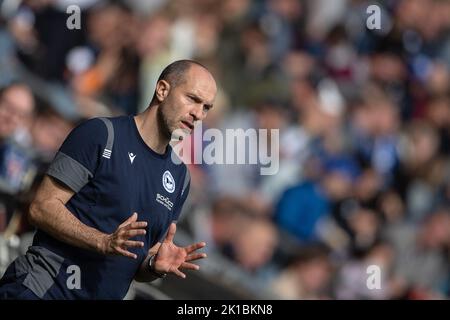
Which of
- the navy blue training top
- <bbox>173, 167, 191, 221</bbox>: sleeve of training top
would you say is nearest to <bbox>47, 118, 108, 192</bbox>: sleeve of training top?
the navy blue training top

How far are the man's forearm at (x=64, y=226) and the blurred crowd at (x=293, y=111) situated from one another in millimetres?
2440

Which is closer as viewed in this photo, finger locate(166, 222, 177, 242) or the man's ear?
finger locate(166, 222, 177, 242)

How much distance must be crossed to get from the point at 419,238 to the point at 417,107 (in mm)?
1537

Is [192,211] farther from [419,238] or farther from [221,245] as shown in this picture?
[419,238]

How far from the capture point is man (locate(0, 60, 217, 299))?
479cm

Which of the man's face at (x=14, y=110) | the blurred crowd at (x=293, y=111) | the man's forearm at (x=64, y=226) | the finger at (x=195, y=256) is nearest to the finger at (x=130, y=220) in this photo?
the man's forearm at (x=64, y=226)

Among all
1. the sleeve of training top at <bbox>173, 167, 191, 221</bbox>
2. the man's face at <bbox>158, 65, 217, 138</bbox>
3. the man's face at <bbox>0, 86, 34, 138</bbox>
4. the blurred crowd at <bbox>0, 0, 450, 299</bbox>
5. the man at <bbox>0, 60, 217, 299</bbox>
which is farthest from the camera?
the blurred crowd at <bbox>0, 0, 450, 299</bbox>

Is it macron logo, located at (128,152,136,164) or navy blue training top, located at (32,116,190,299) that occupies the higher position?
macron logo, located at (128,152,136,164)

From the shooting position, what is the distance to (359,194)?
420 inches

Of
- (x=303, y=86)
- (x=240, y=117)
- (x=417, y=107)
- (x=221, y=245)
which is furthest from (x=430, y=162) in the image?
(x=221, y=245)

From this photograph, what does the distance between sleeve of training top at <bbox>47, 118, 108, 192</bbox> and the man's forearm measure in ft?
0.40

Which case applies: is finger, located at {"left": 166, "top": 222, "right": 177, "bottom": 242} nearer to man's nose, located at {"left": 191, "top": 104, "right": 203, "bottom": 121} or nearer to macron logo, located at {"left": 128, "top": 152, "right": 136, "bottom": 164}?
macron logo, located at {"left": 128, "top": 152, "right": 136, "bottom": 164}

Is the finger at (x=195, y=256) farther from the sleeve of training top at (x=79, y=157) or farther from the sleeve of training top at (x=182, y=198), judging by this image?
the sleeve of training top at (x=79, y=157)

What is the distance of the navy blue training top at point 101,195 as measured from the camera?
4.84 meters
